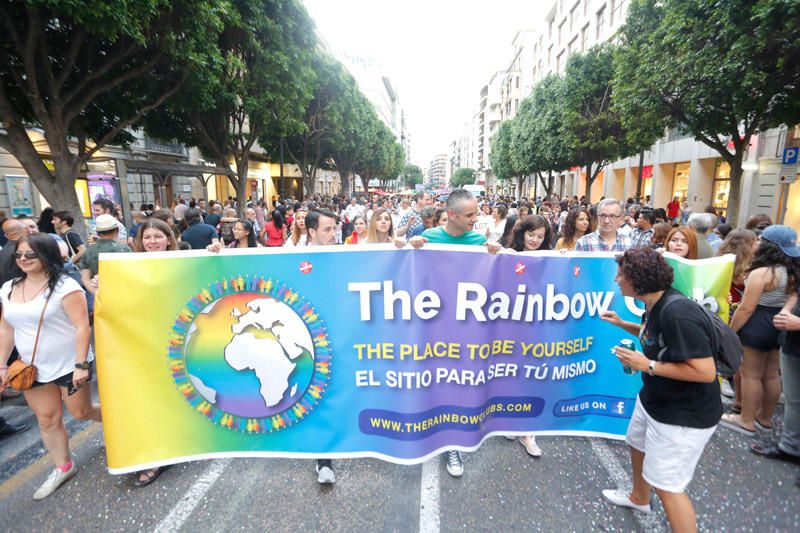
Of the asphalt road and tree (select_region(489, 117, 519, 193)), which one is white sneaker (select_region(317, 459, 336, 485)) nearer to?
the asphalt road

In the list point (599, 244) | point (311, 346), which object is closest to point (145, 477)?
point (311, 346)

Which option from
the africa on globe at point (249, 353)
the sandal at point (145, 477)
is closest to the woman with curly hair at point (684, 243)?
the africa on globe at point (249, 353)

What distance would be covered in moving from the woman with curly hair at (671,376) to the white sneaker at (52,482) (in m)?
3.86

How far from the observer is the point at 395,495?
9.64 ft

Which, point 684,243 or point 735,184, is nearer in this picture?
point 684,243

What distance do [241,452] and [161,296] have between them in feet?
3.83

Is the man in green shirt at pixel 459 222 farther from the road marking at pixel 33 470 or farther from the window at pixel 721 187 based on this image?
the window at pixel 721 187

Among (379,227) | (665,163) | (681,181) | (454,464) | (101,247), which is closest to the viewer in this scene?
(454,464)

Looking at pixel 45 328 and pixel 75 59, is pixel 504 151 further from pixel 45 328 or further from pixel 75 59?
pixel 45 328

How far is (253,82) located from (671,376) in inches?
609

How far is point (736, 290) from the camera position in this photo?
178 inches

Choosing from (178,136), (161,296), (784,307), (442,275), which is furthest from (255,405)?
(178,136)

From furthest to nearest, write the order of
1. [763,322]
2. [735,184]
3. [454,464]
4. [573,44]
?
[573,44] → [735,184] → [763,322] → [454,464]

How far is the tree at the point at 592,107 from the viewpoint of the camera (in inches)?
822
